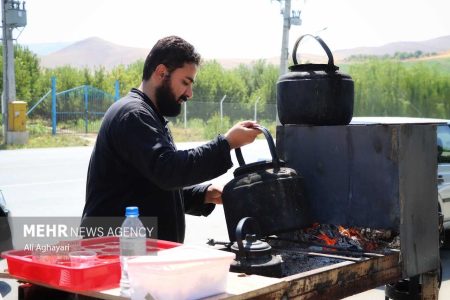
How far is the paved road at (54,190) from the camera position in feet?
27.5

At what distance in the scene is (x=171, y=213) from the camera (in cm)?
312

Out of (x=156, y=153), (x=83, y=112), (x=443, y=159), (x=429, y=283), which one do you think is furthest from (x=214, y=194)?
(x=83, y=112)

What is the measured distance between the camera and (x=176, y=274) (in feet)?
A: 6.94

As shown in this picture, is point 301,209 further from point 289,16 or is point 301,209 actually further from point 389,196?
point 289,16

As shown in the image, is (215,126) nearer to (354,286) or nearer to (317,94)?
(317,94)

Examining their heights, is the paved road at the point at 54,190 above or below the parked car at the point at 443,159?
below

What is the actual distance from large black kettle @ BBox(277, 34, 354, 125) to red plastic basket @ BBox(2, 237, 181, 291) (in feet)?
4.81

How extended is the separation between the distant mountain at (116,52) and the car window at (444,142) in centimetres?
11050

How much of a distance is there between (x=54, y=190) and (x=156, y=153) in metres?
9.90

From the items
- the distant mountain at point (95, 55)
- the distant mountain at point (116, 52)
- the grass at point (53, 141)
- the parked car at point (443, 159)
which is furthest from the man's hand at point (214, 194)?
the distant mountain at point (95, 55)

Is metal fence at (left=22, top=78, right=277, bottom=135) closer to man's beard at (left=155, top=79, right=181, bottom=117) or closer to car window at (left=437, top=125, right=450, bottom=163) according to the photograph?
car window at (left=437, top=125, right=450, bottom=163)

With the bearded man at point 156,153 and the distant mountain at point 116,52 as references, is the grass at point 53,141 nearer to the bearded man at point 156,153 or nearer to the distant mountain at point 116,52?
the bearded man at point 156,153

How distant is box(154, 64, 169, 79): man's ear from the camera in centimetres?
315

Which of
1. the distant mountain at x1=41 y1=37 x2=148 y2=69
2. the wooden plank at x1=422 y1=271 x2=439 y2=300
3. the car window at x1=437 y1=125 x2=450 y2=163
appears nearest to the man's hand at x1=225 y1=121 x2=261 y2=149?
the wooden plank at x1=422 y1=271 x2=439 y2=300
